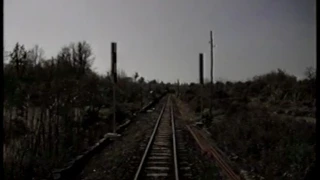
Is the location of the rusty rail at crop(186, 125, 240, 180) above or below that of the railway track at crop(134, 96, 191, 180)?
above

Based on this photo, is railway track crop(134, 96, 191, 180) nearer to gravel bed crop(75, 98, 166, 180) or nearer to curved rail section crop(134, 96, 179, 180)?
curved rail section crop(134, 96, 179, 180)

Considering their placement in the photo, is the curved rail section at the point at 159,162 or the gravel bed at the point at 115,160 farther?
the gravel bed at the point at 115,160

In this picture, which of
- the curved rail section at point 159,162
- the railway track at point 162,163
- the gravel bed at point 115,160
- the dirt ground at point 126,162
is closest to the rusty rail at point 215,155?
the dirt ground at point 126,162

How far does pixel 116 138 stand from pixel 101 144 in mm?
2324

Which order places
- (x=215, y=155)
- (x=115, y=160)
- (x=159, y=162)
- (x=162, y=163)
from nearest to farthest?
(x=162, y=163) → (x=159, y=162) → (x=115, y=160) → (x=215, y=155)

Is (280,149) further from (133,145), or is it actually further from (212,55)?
(212,55)

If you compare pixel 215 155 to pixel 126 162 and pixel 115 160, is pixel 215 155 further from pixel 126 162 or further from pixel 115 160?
pixel 115 160

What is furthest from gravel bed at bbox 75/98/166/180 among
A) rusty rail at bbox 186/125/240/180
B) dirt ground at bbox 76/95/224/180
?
rusty rail at bbox 186/125/240/180

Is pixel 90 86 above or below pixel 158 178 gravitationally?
above

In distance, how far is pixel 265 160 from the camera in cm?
1076

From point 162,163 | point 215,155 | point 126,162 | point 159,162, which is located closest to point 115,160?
point 126,162

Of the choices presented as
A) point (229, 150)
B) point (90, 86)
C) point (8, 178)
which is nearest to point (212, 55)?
point (90, 86)

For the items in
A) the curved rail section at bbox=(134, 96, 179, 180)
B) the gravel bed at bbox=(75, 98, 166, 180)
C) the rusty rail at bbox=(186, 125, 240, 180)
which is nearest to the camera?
the rusty rail at bbox=(186, 125, 240, 180)

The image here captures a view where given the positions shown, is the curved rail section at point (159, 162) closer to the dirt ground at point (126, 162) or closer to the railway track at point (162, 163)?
the railway track at point (162, 163)
